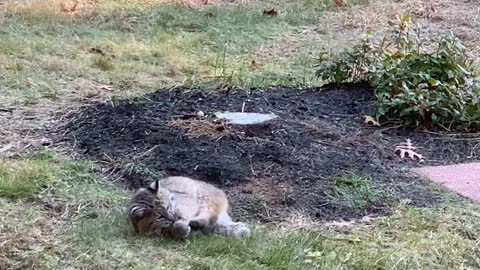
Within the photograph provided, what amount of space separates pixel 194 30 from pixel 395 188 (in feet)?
13.4

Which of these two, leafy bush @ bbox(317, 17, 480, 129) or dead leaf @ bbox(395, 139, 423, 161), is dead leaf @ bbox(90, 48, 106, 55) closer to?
leafy bush @ bbox(317, 17, 480, 129)

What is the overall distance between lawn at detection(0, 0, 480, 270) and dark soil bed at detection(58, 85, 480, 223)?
0.33 feet

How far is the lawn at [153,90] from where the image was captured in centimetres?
295

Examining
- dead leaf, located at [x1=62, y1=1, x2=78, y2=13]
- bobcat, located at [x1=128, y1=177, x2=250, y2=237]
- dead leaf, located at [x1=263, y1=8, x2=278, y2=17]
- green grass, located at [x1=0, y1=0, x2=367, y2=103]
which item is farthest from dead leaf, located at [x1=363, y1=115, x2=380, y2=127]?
dead leaf, located at [x1=62, y1=1, x2=78, y2=13]

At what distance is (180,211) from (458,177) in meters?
1.47

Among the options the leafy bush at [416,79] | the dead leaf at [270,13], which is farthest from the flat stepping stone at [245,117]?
the dead leaf at [270,13]

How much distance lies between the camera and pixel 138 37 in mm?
7102

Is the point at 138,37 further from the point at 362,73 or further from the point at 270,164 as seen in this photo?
the point at 270,164

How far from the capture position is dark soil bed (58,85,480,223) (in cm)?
358

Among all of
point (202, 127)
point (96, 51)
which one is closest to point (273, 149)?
point (202, 127)

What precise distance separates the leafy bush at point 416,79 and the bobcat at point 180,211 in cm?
170

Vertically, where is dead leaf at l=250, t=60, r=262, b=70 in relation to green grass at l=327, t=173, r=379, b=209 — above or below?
below

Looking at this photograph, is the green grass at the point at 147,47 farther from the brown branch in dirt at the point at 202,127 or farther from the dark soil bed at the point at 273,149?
the brown branch in dirt at the point at 202,127

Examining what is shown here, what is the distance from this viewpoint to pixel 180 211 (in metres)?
3.11
